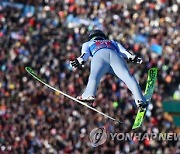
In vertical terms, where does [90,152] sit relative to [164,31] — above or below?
below

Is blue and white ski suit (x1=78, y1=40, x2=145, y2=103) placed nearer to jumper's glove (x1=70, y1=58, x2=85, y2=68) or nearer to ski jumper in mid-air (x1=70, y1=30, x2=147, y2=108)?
ski jumper in mid-air (x1=70, y1=30, x2=147, y2=108)

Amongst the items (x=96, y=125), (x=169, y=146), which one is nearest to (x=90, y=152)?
(x=96, y=125)

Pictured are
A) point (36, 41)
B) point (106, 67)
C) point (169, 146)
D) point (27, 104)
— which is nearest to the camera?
point (106, 67)

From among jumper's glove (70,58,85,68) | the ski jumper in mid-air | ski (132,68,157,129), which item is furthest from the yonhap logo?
jumper's glove (70,58,85,68)

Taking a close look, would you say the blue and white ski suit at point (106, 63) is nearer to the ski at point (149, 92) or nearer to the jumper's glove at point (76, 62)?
the jumper's glove at point (76, 62)

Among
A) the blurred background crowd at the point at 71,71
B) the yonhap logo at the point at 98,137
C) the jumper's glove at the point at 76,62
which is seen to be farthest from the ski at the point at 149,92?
the blurred background crowd at the point at 71,71

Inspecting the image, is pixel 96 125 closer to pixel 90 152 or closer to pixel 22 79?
pixel 90 152

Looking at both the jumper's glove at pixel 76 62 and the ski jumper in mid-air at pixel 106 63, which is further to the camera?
the ski jumper in mid-air at pixel 106 63
